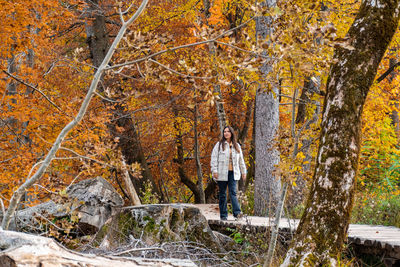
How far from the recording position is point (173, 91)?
939 centimetres

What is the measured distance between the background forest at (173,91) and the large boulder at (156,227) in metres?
1.07

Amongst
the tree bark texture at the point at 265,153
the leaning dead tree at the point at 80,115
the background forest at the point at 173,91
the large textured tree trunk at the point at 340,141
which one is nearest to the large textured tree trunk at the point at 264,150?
the tree bark texture at the point at 265,153

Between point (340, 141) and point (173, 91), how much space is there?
547 centimetres

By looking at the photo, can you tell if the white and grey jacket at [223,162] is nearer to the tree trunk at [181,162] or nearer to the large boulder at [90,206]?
the large boulder at [90,206]

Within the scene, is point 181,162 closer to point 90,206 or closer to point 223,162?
point 223,162

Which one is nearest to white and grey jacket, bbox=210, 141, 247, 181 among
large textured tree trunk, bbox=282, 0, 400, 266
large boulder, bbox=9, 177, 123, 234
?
large boulder, bbox=9, 177, 123, 234

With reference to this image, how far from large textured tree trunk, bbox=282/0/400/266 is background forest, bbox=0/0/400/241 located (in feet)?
1.43

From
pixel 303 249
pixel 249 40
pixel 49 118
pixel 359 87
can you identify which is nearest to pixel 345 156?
pixel 359 87

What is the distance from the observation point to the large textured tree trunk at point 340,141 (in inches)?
172

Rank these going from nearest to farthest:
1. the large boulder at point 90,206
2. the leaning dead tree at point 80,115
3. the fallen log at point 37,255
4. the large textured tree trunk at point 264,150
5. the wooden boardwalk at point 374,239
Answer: the fallen log at point 37,255 → the leaning dead tree at point 80,115 → the wooden boardwalk at point 374,239 → the large boulder at point 90,206 → the large textured tree trunk at point 264,150

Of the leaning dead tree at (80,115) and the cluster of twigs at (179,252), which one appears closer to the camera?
the leaning dead tree at (80,115)

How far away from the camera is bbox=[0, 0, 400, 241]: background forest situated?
3191 mm

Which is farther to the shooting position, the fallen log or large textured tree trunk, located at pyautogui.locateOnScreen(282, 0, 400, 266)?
large textured tree trunk, located at pyautogui.locateOnScreen(282, 0, 400, 266)

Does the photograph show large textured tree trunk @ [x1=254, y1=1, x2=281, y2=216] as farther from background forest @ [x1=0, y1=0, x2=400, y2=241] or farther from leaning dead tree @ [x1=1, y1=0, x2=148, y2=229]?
leaning dead tree @ [x1=1, y1=0, x2=148, y2=229]
